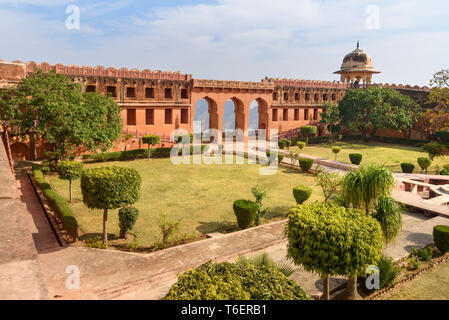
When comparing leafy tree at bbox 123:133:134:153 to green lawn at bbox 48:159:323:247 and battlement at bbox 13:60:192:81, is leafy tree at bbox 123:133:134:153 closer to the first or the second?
green lawn at bbox 48:159:323:247

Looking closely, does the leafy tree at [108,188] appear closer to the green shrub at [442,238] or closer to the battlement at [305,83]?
the green shrub at [442,238]

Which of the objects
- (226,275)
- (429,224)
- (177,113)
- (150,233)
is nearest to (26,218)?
(226,275)

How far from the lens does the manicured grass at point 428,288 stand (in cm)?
1020

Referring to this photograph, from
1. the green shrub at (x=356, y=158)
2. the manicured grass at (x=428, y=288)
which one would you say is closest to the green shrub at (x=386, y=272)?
the manicured grass at (x=428, y=288)

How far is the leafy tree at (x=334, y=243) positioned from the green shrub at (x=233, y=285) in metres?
2.30

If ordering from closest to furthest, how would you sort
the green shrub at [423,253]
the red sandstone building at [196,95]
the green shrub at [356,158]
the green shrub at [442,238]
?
the green shrub at [423,253]
the green shrub at [442,238]
the green shrub at [356,158]
the red sandstone building at [196,95]

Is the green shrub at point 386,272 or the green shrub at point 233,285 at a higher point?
the green shrub at point 233,285

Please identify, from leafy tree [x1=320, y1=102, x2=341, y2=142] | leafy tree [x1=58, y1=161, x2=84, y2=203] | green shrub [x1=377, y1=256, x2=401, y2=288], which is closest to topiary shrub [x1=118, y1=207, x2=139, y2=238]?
leafy tree [x1=58, y1=161, x2=84, y2=203]

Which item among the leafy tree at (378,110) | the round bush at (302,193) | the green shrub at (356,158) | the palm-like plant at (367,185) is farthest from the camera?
the leafy tree at (378,110)

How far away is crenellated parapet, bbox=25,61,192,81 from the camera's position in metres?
29.6

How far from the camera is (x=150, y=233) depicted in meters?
14.7

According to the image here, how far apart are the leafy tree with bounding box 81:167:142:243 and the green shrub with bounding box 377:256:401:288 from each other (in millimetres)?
8918
